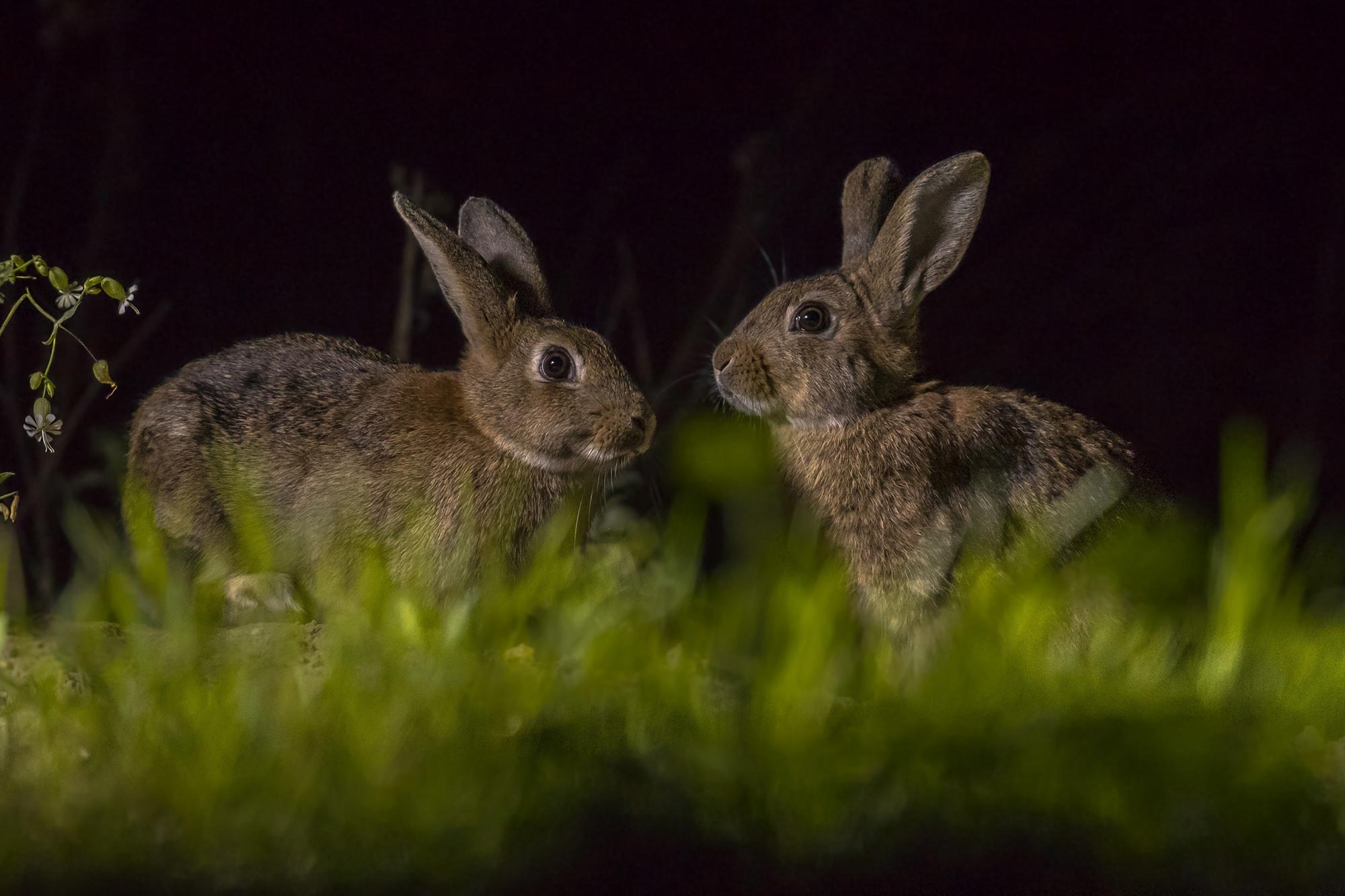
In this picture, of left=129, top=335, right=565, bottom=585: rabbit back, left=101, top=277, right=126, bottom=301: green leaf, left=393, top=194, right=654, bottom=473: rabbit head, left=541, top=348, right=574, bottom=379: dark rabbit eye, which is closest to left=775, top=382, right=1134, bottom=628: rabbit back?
left=393, top=194, right=654, bottom=473: rabbit head

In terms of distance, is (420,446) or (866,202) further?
(866,202)

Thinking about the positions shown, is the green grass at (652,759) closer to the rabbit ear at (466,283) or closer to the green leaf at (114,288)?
the green leaf at (114,288)

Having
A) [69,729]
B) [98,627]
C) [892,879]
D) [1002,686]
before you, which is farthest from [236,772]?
[1002,686]

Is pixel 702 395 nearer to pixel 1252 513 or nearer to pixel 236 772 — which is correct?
pixel 1252 513

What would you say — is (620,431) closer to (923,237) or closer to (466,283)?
(466,283)

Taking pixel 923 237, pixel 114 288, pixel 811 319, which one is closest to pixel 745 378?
pixel 811 319
